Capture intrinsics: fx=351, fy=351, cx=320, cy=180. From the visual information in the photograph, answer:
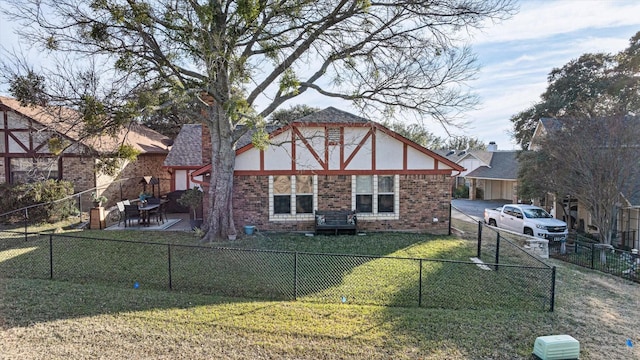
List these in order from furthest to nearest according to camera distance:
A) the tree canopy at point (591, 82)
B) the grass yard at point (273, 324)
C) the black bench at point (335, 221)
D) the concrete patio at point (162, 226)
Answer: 1. the tree canopy at point (591, 82)
2. the concrete patio at point (162, 226)
3. the black bench at point (335, 221)
4. the grass yard at point (273, 324)

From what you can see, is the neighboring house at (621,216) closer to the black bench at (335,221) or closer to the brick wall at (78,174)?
the black bench at (335,221)

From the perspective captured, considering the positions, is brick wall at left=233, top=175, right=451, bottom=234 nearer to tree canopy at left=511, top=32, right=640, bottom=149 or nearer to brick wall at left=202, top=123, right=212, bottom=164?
brick wall at left=202, top=123, right=212, bottom=164

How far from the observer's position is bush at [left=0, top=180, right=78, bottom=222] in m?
14.1

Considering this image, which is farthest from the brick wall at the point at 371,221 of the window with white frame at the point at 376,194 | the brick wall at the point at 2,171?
the brick wall at the point at 2,171

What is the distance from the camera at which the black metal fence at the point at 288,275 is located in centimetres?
705

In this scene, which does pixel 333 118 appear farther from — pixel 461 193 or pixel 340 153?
pixel 461 193

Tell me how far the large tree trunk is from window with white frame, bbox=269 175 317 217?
1.87 m

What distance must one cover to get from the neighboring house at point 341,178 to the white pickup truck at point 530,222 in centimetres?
507

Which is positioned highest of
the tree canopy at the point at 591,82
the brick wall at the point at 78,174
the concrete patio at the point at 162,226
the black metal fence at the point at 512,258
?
the tree canopy at the point at 591,82

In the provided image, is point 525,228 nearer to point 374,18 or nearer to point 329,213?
point 329,213

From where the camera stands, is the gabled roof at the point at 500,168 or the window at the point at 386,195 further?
the gabled roof at the point at 500,168

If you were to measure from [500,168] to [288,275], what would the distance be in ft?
98.0

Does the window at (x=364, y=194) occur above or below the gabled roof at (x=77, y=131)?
below

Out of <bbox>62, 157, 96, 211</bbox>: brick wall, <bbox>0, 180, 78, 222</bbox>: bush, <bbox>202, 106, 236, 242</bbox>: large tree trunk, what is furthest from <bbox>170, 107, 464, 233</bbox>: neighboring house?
<bbox>62, 157, 96, 211</bbox>: brick wall
